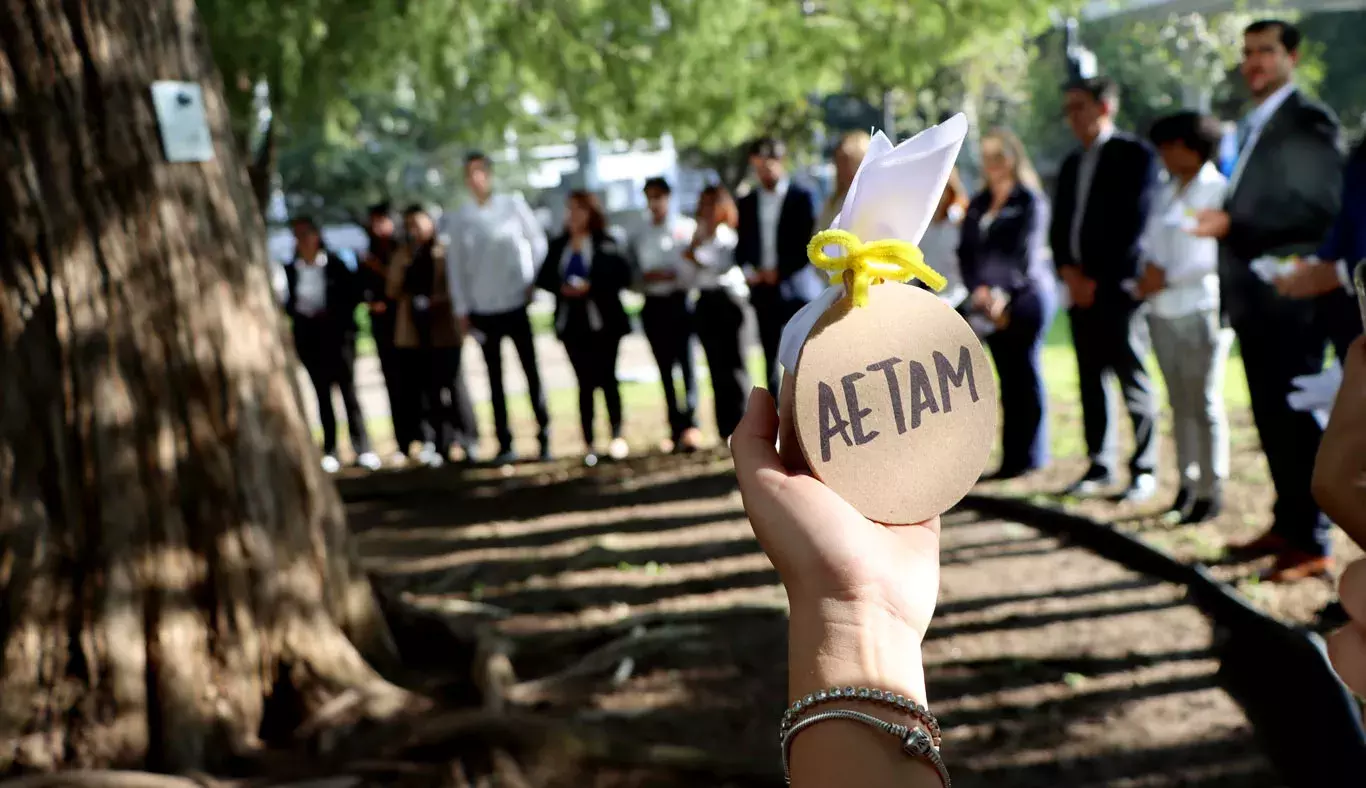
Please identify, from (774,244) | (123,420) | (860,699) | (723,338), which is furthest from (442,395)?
(860,699)

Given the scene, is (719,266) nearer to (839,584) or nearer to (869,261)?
(869,261)

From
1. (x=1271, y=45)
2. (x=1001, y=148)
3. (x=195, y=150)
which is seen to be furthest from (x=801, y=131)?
(x=195, y=150)

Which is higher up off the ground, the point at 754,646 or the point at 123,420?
the point at 123,420

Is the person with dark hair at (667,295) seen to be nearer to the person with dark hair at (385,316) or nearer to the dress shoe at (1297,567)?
the person with dark hair at (385,316)

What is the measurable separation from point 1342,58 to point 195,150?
43.5 m

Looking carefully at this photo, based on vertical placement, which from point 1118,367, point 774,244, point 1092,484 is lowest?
point 1092,484

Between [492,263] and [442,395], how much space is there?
1215mm

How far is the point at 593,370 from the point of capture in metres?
8.44

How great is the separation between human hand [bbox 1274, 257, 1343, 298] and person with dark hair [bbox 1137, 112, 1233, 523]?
110 centimetres

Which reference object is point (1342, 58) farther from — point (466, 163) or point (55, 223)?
point (55, 223)

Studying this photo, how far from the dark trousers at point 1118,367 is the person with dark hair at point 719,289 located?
8.01 ft

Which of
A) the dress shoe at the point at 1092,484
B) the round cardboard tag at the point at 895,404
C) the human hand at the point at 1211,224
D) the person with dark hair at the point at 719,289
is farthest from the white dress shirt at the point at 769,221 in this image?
the round cardboard tag at the point at 895,404

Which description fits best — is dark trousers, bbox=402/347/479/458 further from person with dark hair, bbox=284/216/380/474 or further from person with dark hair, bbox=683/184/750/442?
person with dark hair, bbox=683/184/750/442

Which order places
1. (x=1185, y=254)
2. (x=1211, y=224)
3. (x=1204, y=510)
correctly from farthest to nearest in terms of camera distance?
Result: (x=1204, y=510) < (x=1185, y=254) < (x=1211, y=224)
